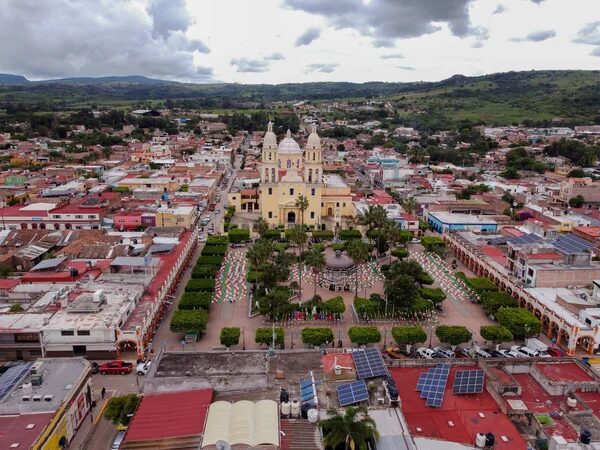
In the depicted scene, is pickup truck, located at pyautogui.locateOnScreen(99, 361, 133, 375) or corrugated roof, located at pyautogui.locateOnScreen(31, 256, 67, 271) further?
corrugated roof, located at pyautogui.locateOnScreen(31, 256, 67, 271)

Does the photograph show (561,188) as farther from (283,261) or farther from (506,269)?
(283,261)

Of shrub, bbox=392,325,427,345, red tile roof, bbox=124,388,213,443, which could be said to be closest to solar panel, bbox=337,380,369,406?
red tile roof, bbox=124,388,213,443

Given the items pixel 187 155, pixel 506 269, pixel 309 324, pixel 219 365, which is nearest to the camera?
pixel 219 365

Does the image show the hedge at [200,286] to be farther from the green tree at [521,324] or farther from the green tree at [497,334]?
the green tree at [521,324]

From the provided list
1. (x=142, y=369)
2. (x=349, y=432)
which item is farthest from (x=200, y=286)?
(x=349, y=432)

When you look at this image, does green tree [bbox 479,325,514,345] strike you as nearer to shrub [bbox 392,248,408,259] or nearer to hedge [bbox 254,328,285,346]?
hedge [bbox 254,328,285,346]

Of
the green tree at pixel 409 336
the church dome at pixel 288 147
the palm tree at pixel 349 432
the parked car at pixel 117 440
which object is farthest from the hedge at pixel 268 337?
the church dome at pixel 288 147

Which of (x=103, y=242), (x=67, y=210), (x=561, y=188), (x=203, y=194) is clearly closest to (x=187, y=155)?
(x=203, y=194)
